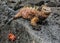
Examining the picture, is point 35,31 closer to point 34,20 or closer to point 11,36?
point 34,20

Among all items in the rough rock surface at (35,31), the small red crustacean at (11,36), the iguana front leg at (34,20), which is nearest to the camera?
the rough rock surface at (35,31)

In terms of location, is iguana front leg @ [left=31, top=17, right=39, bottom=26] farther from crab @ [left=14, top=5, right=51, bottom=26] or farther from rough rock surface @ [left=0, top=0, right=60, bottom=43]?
rough rock surface @ [left=0, top=0, right=60, bottom=43]

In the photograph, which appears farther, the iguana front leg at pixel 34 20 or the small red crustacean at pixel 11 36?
the small red crustacean at pixel 11 36

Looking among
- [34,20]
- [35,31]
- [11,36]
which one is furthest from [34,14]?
[11,36]

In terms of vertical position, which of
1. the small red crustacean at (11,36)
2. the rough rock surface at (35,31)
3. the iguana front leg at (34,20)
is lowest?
the small red crustacean at (11,36)

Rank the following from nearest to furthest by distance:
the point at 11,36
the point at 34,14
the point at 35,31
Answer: the point at 35,31 < the point at 34,14 < the point at 11,36

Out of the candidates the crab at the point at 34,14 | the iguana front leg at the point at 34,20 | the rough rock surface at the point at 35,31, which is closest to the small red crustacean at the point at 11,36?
the rough rock surface at the point at 35,31

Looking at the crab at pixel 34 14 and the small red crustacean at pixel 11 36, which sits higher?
the crab at pixel 34 14

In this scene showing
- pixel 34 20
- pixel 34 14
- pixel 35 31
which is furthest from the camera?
pixel 34 14

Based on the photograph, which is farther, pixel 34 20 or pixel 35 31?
pixel 34 20

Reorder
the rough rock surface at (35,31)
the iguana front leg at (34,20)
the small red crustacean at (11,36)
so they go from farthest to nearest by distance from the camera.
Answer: the small red crustacean at (11,36), the iguana front leg at (34,20), the rough rock surface at (35,31)

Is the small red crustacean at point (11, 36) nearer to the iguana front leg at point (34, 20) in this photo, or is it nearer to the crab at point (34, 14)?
the crab at point (34, 14)
